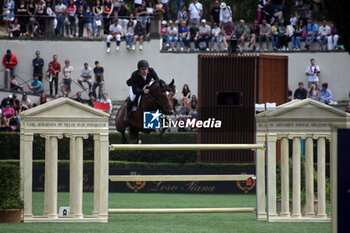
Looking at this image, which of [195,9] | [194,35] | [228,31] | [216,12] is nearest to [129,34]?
[228,31]

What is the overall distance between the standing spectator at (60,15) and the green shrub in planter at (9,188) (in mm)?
3806

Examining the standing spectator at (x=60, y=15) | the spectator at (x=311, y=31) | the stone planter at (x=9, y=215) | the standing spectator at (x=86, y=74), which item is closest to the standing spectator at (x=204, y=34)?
the standing spectator at (x=86, y=74)

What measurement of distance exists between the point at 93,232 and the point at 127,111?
2.34m

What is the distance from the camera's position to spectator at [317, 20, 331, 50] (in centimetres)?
2046

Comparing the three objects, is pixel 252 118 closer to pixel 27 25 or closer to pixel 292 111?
pixel 292 111

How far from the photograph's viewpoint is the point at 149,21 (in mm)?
12914

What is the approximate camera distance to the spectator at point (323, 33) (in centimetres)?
2046

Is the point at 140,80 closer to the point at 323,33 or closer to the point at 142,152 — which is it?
the point at 142,152

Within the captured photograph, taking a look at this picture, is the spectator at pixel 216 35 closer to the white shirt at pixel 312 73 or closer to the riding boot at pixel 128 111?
the white shirt at pixel 312 73

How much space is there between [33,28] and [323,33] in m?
9.89

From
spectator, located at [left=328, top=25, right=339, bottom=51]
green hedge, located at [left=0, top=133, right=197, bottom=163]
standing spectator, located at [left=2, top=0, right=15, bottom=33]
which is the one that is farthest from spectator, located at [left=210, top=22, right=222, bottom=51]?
spectator, located at [left=328, top=25, right=339, bottom=51]

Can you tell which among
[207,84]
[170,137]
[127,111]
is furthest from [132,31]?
[127,111]

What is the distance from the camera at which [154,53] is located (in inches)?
Answer: 653

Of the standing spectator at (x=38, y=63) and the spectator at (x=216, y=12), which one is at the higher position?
the spectator at (x=216, y=12)
